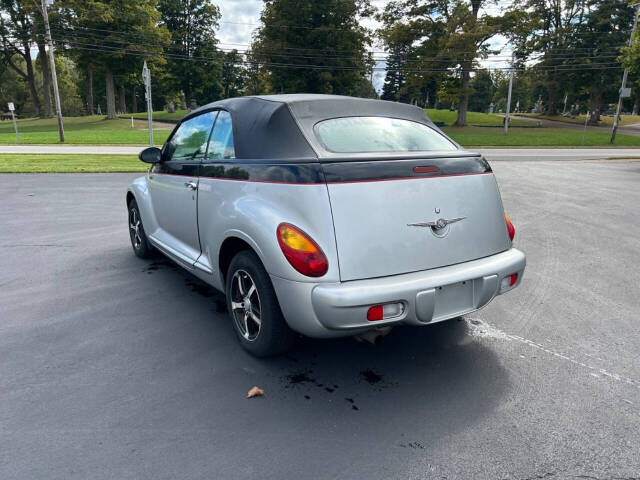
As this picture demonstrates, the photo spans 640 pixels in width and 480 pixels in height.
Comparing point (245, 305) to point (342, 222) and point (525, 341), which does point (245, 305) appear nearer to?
point (342, 222)

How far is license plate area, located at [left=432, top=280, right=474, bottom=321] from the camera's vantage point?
2.75 m

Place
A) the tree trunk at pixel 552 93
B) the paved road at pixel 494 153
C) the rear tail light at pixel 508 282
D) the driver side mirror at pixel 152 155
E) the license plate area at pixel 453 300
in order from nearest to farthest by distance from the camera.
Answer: the license plate area at pixel 453 300
the rear tail light at pixel 508 282
the driver side mirror at pixel 152 155
the paved road at pixel 494 153
the tree trunk at pixel 552 93

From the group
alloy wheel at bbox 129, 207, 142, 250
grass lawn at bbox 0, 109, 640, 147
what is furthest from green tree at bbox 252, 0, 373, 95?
alloy wheel at bbox 129, 207, 142, 250

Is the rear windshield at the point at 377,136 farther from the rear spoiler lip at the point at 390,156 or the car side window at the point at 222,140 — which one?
the car side window at the point at 222,140

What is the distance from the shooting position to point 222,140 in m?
3.62

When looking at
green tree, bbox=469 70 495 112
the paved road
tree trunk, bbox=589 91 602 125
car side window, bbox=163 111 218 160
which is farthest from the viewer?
green tree, bbox=469 70 495 112

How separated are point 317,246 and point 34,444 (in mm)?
1732

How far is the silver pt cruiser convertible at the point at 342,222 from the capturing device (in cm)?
262

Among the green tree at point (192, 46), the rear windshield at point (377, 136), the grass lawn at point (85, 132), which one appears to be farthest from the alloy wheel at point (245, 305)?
the green tree at point (192, 46)

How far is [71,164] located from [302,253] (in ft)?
48.0

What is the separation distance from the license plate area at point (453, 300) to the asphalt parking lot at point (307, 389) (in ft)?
1.50

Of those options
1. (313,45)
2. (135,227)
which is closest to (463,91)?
(313,45)

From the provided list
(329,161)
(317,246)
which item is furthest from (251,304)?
(329,161)

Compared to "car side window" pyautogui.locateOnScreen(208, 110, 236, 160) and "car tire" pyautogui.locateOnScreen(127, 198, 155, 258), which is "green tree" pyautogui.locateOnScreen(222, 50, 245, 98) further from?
"car side window" pyautogui.locateOnScreen(208, 110, 236, 160)
